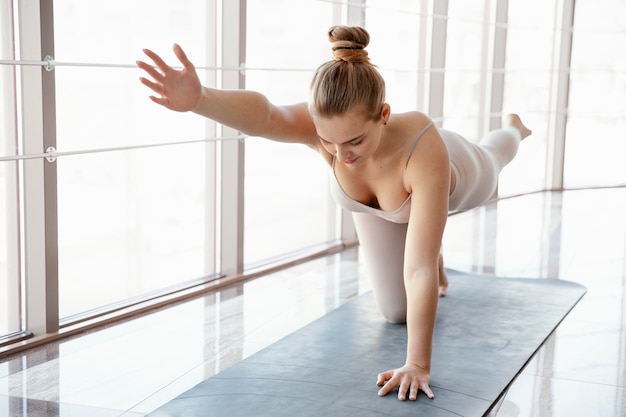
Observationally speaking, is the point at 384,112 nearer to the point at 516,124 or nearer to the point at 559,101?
the point at 516,124

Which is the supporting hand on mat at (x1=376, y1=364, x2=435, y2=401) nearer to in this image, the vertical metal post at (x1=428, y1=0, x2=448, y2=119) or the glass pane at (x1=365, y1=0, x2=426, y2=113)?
the glass pane at (x1=365, y1=0, x2=426, y2=113)

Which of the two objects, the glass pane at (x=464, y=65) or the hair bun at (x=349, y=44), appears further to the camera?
the glass pane at (x=464, y=65)

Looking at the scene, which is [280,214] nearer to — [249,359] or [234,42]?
[234,42]

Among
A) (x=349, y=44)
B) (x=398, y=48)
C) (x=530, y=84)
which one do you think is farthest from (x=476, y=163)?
(x=530, y=84)

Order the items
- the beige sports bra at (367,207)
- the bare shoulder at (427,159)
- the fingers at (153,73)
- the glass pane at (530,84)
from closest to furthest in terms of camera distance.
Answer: the fingers at (153,73) → the bare shoulder at (427,159) → the beige sports bra at (367,207) → the glass pane at (530,84)

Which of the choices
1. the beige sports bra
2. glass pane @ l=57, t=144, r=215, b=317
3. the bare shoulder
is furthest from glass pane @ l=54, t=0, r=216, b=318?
the bare shoulder

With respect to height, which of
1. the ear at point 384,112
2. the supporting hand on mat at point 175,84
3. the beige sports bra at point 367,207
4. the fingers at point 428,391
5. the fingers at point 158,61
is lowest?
the fingers at point 428,391

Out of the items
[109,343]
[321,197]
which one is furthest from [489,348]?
[321,197]

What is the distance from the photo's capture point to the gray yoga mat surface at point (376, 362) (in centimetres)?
181

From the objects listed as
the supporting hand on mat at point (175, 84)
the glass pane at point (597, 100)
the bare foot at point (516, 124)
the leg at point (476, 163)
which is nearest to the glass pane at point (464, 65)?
the glass pane at point (597, 100)

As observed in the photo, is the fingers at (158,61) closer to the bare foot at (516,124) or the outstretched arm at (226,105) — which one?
the outstretched arm at (226,105)

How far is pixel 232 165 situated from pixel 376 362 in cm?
124

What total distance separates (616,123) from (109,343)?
15.1ft

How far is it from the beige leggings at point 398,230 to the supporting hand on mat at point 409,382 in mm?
578
